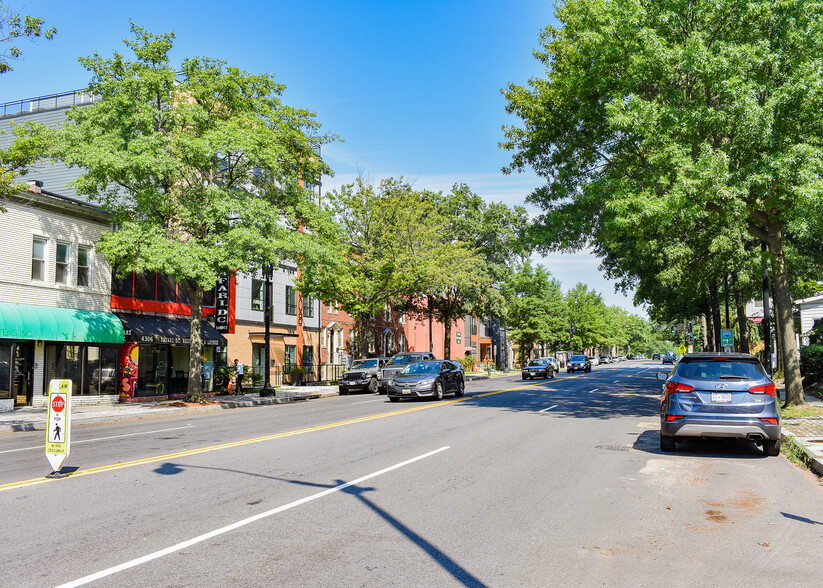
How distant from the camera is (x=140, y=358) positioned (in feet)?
91.0

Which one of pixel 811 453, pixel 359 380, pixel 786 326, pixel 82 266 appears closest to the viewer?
pixel 811 453

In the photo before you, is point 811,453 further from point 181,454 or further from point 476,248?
point 476,248

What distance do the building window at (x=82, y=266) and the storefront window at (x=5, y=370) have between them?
403cm

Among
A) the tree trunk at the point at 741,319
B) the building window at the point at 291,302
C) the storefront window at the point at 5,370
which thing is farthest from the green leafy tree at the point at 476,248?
the storefront window at the point at 5,370

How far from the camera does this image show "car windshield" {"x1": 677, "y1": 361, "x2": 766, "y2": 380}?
34.5ft

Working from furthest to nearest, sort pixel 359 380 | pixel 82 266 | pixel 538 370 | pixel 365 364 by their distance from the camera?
1. pixel 538 370
2. pixel 365 364
3. pixel 359 380
4. pixel 82 266

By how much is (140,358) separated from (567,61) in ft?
68.7

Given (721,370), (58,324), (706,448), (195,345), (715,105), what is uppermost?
(715,105)

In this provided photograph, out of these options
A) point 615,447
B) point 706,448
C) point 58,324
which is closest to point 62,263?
point 58,324

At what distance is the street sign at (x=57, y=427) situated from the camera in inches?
350

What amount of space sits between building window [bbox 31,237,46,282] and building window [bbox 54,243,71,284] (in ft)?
1.81

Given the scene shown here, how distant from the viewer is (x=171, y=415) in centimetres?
2153

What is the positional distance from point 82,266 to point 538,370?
30.8 meters

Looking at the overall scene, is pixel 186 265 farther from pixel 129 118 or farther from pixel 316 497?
pixel 316 497
